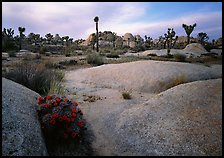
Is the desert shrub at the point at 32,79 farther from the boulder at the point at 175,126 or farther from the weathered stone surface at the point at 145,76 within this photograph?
the boulder at the point at 175,126

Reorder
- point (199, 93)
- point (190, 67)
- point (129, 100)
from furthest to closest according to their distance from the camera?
point (190, 67)
point (129, 100)
point (199, 93)

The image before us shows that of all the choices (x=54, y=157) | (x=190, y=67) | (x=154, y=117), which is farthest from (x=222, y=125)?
(x=190, y=67)

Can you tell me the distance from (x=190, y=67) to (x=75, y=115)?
9820 mm

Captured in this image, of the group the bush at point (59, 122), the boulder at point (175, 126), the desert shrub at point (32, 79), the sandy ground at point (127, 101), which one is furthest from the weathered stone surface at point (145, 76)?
the bush at point (59, 122)

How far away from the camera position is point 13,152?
4062 mm

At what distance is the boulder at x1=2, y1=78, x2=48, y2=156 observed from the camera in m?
4.21

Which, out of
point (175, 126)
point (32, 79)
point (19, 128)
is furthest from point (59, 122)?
point (32, 79)

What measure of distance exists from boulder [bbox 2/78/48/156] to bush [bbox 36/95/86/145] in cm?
21

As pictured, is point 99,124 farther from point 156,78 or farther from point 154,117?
point 156,78

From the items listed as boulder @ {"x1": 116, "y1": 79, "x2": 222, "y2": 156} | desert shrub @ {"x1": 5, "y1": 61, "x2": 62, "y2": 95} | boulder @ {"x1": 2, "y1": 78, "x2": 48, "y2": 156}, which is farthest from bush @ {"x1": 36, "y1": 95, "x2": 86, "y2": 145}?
desert shrub @ {"x1": 5, "y1": 61, "x2": 62, "y2": 95}

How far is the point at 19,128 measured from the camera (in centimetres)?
470

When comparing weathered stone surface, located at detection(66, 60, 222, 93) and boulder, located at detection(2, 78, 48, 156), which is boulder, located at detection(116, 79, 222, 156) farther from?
weathered stone surface, located at detection(66, 60, 222, 93)

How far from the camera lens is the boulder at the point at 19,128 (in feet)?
13.8

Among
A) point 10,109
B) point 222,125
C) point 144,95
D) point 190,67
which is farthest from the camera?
point 190,67
